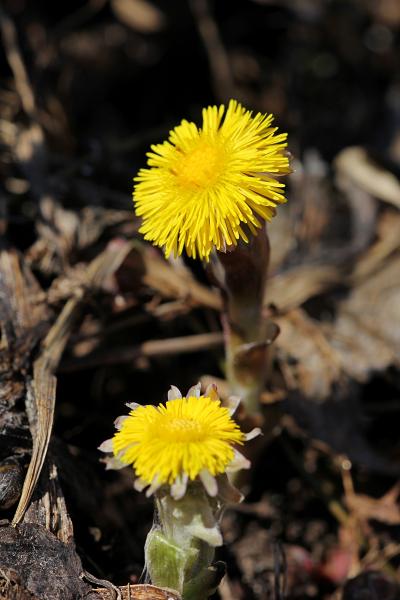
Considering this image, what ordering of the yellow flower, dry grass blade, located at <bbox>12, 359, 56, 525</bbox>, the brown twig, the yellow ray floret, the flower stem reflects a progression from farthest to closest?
the brown twig, the flower stem, dry grass blade, located at <bbox>12, 359, 56, 525</bbox>, the yellow flower, the yellow ray floret

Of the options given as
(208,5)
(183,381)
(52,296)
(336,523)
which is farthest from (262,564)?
(208,5)

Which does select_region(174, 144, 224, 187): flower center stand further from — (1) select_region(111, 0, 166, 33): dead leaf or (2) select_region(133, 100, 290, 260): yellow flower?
(1) select_region(111, 0, 166, 33): dead leaf

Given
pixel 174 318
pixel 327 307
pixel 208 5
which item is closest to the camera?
pixel 174 318

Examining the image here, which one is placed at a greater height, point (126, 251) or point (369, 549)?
point (126, 251)

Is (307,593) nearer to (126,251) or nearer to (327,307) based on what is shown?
(327,307)

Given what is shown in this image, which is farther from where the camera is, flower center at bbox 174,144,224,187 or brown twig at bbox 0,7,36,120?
brown twig at bbox 0,7,36,120

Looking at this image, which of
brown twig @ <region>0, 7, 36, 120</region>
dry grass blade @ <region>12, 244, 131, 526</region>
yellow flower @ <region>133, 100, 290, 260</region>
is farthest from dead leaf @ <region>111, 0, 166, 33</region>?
yellow flower @ <region>133, 100, 290, 260</region>

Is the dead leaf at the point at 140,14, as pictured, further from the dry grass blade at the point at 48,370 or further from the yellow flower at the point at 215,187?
the yellow flower at the point at 215,187

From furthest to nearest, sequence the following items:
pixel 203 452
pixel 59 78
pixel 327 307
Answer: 1. pixel 59 78
2. pixel 327 307
3. pixel 203 452
